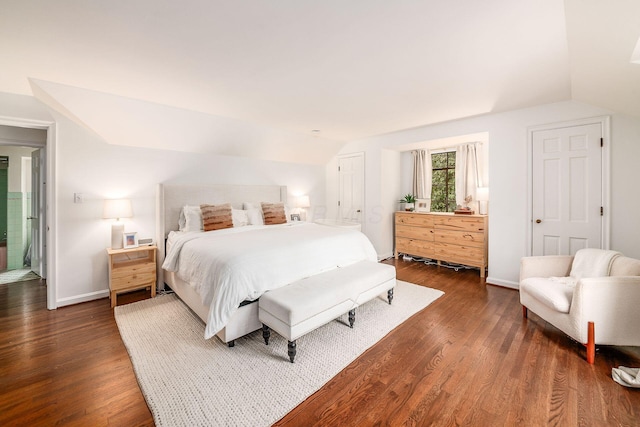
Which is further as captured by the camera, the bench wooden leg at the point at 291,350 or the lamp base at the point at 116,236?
the lamp base at the point at 116,236

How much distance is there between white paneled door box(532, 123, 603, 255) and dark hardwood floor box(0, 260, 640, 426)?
1.32 metres

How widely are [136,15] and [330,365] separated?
2.76 meters

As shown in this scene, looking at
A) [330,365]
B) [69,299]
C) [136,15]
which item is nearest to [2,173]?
A: [69,299]

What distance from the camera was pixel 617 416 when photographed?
1568mm

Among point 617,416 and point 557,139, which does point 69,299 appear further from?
point 557,139

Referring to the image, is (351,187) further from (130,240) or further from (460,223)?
(130,240)

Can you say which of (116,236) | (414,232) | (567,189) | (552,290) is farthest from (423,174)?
(116,236)

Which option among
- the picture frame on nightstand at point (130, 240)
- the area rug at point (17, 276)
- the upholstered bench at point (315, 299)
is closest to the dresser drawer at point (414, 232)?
the upholstered bench at point (315, 299)

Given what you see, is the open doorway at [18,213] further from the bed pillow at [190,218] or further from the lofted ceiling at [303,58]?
the lofted ceiling at [303,58]

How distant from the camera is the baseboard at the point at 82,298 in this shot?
10.1ft

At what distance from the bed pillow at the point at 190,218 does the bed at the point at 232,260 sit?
0.11 meters

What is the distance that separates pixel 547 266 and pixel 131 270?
4.78m

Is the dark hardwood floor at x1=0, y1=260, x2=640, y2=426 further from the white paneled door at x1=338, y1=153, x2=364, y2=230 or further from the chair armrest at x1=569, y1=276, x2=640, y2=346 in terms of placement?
the white paneled door at x1=338, y1=153, x2=364, y2=230

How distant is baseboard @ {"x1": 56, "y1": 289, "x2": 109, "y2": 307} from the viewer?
3082 mm
